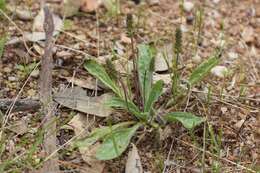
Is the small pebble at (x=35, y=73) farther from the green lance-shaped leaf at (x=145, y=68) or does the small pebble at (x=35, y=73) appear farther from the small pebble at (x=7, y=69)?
the green lance-shaped leaf at (x=145, y=68)

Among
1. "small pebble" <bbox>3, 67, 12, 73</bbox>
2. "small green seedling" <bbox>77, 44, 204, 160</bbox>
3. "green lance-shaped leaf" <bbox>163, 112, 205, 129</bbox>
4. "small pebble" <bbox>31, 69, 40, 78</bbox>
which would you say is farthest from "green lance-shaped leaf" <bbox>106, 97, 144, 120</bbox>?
"small pebble" <bbox>3, 67, 12, 73</bbox>

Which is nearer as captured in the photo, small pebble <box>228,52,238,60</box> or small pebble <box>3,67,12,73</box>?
small pebble <box>3,67,12,73</box>

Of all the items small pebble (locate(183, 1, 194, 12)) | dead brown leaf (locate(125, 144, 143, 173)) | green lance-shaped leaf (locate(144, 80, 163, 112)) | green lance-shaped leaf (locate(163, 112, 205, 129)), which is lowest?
dead brown leaf (locate(125, 144, 143, 173))

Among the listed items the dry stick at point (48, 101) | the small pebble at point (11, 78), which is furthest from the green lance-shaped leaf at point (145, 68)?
the small pebble at point (11, 78)

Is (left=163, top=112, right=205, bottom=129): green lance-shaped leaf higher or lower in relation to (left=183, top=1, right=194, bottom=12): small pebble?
lower

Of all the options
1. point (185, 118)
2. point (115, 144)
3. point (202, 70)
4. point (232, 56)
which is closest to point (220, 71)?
point (232, 56)

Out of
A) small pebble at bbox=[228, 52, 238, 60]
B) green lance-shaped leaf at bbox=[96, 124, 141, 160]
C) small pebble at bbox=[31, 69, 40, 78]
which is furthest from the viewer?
small pebble at bbox=[228, 52, 238, 60]

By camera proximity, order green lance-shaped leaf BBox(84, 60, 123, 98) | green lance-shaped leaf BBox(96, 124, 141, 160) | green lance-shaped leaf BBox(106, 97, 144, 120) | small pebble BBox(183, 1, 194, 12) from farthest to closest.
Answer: small pebble BBox(183, 1, 194, 12), green lance-shaped leaf BBox(84, 60, 123, 98), green lance-shaped leaf BBox(106, 97, 144, 120), green lance-shaped leaf BBox(96, 124, 141, 160)

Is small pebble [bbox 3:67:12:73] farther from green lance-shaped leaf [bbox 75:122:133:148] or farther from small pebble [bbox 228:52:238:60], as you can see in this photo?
small pebble [bbox 228:52:238:60]

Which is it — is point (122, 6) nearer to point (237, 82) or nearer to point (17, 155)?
point (237, 82)
